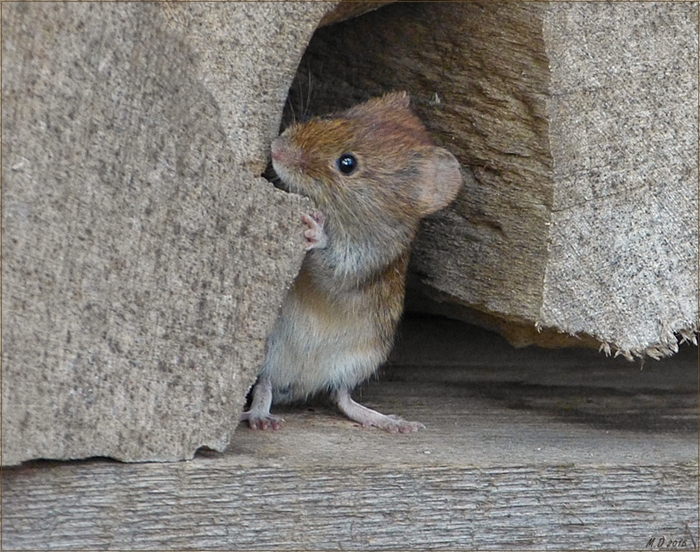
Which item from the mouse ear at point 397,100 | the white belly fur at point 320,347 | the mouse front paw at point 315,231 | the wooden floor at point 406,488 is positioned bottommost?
the wooden floor at point 406,488

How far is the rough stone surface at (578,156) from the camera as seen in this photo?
276 centimetres

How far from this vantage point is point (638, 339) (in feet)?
9.49

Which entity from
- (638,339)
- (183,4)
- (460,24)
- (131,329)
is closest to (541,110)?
(460,24)

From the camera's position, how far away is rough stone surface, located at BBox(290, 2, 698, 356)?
109 inches

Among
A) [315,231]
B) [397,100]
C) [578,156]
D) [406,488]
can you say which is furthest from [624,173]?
[406,488]

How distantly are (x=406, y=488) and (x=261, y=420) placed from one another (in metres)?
0.55

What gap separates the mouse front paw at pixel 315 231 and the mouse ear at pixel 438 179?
1.02 feet

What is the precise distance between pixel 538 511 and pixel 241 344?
901 millimetres

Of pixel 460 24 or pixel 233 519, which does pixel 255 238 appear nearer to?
pixel 233 519

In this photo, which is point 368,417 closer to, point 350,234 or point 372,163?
point 350,234

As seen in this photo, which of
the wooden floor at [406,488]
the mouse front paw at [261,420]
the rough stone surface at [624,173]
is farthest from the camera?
the mouse front paw at [261,420]

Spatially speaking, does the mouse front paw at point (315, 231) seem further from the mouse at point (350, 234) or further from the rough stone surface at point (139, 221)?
the rough stone surface at point (139, 221)

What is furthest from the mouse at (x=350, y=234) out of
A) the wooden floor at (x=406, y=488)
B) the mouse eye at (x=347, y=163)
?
the wooden floor at (x=406, y=488)

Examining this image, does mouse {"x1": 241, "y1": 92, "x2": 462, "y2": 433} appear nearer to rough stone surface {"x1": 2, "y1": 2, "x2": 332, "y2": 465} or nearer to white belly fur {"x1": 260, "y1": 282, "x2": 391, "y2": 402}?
white belly fur {"x1": 260, "y1": 282, "x2": 391, "y2": 402}
